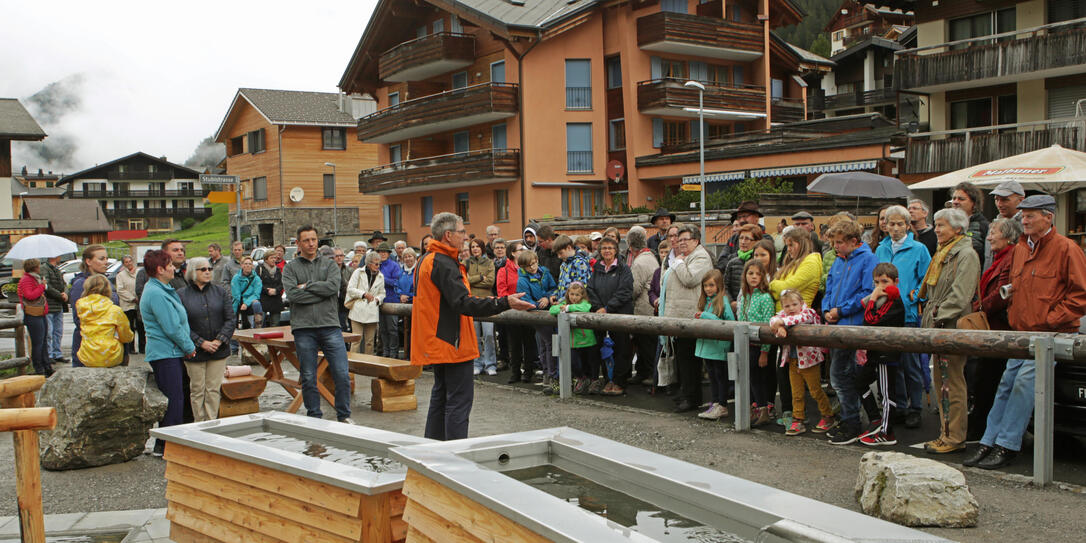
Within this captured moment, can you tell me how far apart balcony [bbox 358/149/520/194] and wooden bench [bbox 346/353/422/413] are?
94.9 ft

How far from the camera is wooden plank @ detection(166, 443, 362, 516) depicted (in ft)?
14.7

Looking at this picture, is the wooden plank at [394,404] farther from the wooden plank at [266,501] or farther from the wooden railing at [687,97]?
the wooden railing at [687,97]

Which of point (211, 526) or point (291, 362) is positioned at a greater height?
point (291, 362)

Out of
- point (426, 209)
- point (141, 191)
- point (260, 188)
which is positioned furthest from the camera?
point (141, 191)

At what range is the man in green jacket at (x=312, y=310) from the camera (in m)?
9.03

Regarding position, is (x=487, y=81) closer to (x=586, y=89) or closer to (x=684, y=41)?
(x=586, y=89)

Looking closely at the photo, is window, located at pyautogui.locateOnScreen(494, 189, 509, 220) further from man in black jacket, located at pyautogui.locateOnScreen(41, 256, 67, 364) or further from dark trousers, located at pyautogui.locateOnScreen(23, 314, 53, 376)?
dark trousers, located at pyautogui.locateOnScreen(23, 314, 53, 376)

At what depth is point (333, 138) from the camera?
58375 millimetres

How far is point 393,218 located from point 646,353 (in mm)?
39643

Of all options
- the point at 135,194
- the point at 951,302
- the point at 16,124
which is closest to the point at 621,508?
the point at 951,302

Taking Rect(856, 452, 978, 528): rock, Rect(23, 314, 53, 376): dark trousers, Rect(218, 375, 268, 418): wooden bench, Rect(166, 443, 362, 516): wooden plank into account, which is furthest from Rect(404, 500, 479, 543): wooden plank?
Rect(23, 314, 53, 376): dark trousers

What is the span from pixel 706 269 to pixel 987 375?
321 cm

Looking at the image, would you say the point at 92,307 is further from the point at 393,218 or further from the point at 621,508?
the point at 393,218

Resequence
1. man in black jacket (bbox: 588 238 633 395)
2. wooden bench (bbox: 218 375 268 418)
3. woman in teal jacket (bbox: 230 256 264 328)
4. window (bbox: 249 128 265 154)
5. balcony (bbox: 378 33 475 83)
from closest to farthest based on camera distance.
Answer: wooden bench (bbox: 218 375 268 418), man in black jacket (bbox: 588 238 633 395), woman in teal jacket (bbox: 230 256 264 328), balcony (bbox: 378 33 475 83), window (bbox: 249 128 265 154)
